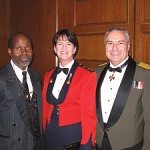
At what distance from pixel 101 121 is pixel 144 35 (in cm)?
97

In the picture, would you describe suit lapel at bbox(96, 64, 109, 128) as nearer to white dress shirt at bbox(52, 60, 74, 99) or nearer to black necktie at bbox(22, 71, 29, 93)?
white dress shirt at bbox(52, 60, 74, 99)

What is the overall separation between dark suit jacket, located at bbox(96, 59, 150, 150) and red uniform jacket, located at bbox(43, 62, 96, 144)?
0.20 m

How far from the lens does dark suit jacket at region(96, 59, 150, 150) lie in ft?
6.27

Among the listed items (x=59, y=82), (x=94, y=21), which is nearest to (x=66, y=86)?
(x=59, y=82)

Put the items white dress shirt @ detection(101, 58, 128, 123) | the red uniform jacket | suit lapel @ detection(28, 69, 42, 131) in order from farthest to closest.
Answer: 1. suit lapel @ detection(28, 69, 42, 131)
2. the red uniform jacket
3. white dress shirt @ detection(101, 58, 128, 123)

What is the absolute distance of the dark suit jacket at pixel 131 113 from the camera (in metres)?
1.91

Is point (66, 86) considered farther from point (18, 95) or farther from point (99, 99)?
point (18, 95)

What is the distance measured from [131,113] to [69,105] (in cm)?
58

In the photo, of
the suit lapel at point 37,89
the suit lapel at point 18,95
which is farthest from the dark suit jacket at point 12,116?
the suit lapel at point 37,89

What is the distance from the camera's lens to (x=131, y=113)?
6.29 ft

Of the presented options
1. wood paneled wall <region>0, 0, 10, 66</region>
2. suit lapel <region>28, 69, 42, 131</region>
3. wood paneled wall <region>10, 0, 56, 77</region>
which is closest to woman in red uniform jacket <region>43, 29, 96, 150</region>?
suit lapel <region>28, 69, 42, 131</region>

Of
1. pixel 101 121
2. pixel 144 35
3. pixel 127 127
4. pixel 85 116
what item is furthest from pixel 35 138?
pixel 144 35

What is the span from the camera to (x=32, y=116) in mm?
2334

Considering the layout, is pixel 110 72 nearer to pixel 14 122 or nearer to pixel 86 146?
pixel 86 146
